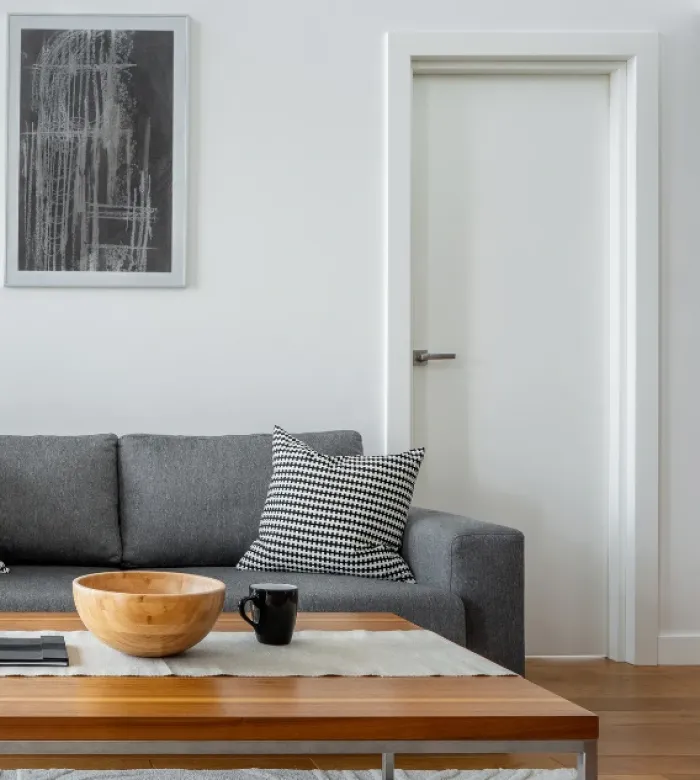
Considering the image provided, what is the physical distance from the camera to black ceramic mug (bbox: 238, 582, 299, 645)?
4.48 ft

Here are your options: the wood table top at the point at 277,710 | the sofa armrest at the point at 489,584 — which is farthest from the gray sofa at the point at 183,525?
the wood table top at the point at 277,710

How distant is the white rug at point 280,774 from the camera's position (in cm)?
198

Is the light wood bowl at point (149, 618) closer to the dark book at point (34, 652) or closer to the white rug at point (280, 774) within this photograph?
the dark book at point (34, 652)

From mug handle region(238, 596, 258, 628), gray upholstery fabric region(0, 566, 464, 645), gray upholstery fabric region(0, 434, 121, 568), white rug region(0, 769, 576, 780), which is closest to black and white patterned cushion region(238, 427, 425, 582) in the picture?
gray upholstery fabric region(0, 566, 464, 645)

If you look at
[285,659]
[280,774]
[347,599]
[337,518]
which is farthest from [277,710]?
[337,518]

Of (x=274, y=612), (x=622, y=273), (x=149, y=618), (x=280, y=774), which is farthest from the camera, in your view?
(x=622, y=273)

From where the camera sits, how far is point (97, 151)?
3.22 m

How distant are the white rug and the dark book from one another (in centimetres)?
79

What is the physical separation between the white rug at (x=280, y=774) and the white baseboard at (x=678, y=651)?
1.29 m

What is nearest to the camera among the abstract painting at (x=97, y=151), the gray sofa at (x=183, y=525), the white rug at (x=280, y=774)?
the white rug at (x=280, y=774)

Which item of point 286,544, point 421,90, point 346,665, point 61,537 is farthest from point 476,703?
point 421,90

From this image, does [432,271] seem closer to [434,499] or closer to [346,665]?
[434,499]

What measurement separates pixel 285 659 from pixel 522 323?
2260mm

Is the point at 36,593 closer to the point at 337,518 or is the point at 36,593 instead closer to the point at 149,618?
the point at 337,518
